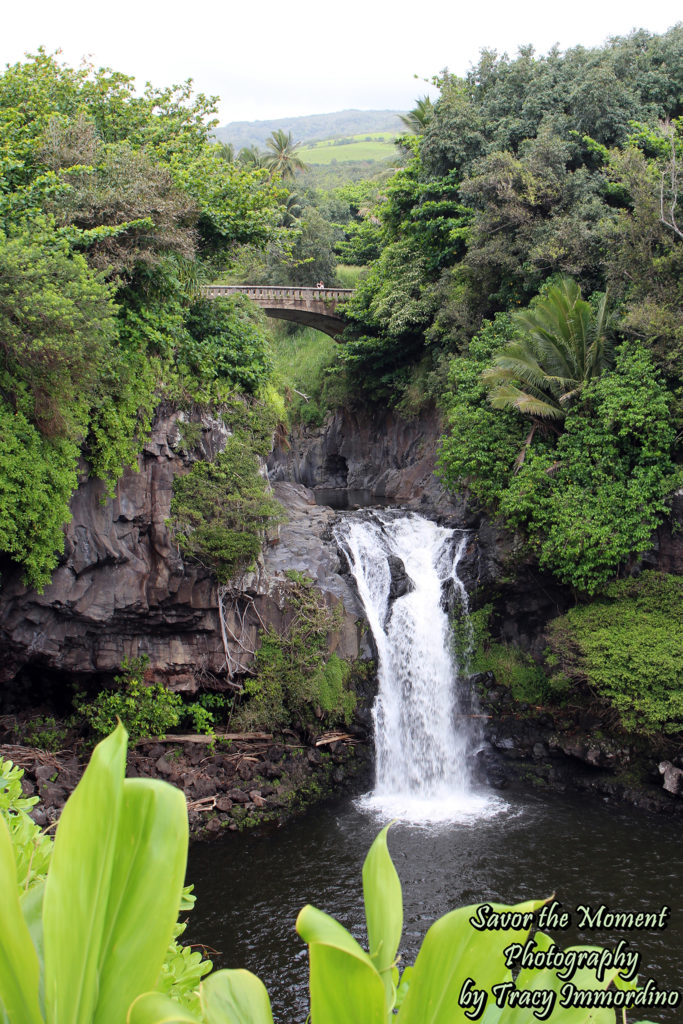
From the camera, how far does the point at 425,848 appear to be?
10.7 meters

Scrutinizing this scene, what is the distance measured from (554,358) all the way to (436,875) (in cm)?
953

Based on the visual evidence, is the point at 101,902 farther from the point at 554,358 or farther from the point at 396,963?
the point at 554,358

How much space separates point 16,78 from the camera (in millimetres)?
12867

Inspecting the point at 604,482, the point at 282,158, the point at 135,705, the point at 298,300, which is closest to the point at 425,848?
the point at 135,705

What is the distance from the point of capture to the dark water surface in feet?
28.7

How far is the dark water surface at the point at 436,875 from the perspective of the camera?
8.75 metres

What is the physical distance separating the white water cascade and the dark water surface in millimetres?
897

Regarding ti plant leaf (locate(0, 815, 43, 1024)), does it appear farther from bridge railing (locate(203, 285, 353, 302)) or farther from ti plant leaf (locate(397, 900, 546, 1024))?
bridge railing (locate(203, 285, 353, 302))

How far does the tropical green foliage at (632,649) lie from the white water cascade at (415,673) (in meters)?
2.25

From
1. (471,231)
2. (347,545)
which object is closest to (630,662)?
(347,545)

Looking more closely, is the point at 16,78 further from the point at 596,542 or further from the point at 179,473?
the point at 596,542

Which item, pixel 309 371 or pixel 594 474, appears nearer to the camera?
pixel 594 474

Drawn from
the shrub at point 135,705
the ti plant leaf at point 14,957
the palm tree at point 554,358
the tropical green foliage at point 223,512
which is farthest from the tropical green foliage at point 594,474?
the ti plant leaf at point 14,957

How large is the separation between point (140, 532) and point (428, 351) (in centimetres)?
1246
